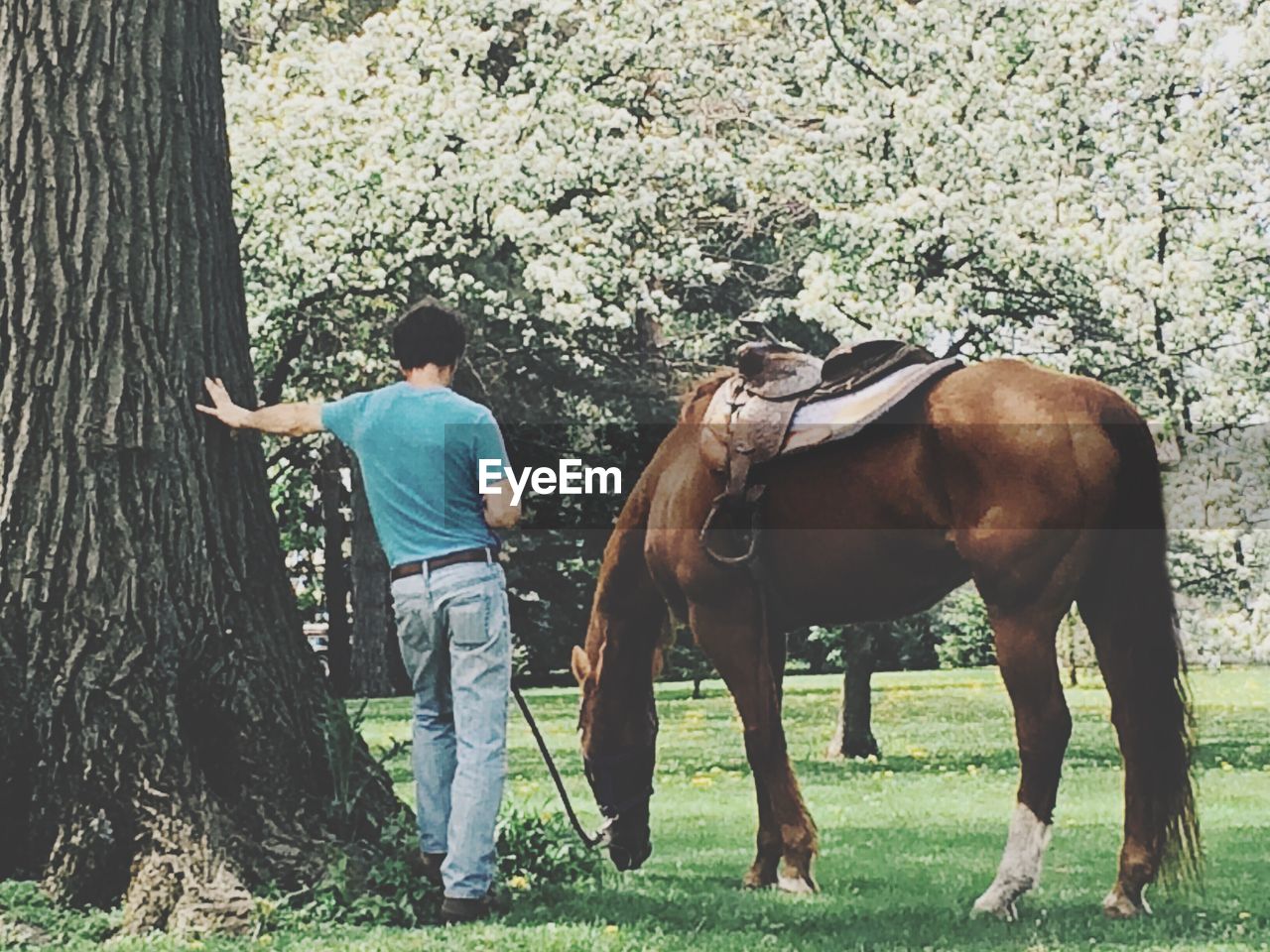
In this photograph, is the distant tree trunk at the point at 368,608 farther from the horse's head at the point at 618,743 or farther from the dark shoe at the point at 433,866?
the dark shoe at the point at 433,866

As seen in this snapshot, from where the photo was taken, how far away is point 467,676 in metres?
5.47

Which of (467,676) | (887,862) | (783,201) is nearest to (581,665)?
(887,862)

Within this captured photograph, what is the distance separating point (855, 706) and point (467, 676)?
295 inches

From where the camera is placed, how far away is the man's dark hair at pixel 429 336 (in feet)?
18.5

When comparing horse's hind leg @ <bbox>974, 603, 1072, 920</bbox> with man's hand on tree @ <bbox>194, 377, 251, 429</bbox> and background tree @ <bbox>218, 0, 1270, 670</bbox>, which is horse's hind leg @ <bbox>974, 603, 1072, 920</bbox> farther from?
background tree @ <bbox>218, 0, 1270, 670</bbox>

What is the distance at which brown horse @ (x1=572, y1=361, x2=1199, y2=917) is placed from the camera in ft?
18.9

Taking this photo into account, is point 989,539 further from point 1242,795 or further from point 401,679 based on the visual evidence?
point 401,679

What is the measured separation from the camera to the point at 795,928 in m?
5.65

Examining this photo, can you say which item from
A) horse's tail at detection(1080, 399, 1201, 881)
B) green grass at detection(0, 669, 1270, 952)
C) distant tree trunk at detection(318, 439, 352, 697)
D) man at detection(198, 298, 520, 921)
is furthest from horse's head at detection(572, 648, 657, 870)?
distant tree trunk at detection(318, 439, 352, 697)

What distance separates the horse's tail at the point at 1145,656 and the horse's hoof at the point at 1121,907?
92 mm

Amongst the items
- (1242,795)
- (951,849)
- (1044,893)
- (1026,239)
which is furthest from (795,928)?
(1026,239)

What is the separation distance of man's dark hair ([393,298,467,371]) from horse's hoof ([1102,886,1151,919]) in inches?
103

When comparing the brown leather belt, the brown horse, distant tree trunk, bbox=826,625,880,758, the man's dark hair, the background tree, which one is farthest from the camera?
Answer: distant tree trunk, bbox=826,625,880,758

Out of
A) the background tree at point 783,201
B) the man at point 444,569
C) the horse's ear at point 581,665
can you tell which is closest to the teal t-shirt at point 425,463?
the man at point 444,569
